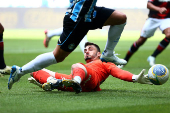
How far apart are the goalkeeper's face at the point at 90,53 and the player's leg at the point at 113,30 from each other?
226mm

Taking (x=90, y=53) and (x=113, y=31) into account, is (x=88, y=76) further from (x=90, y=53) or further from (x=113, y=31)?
(x=113, y=31)

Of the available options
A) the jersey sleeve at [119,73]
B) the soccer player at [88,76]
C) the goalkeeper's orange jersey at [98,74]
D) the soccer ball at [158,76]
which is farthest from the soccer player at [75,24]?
the soccer ball at [158,76]

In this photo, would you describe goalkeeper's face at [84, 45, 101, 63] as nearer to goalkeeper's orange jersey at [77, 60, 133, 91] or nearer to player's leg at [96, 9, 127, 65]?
goalkeeper's orange jersey at [77, 60, 133, 91]

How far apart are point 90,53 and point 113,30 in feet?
1.50

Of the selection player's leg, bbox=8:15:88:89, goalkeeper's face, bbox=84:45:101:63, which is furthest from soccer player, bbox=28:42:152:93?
player's leg, bbox=8:15:88:89

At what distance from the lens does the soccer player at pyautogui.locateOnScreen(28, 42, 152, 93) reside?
3.52 metres

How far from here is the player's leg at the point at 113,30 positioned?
379 cm

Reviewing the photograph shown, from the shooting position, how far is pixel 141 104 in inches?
119

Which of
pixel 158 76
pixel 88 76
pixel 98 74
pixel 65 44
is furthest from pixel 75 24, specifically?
pixel 158 76

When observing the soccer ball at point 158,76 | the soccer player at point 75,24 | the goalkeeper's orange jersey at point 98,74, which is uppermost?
the soccer player at point 75,24

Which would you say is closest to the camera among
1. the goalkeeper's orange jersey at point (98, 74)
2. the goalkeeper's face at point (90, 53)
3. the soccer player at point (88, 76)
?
the soccer player at point (88, 76)

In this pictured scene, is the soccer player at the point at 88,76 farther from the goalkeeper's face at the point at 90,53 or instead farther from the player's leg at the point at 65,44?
the player's leg at the point at 65,44

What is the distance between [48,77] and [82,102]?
98 centimetres

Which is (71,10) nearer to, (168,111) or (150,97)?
(150,97)
